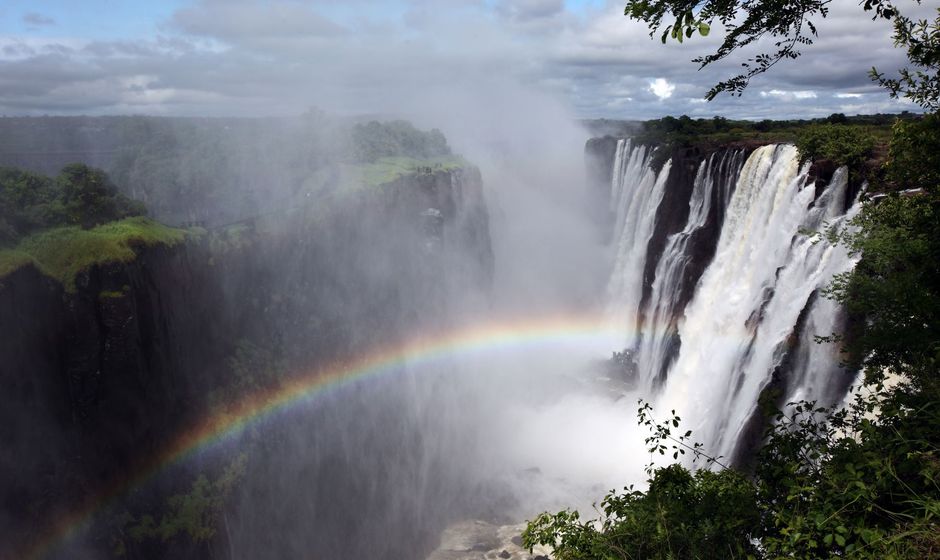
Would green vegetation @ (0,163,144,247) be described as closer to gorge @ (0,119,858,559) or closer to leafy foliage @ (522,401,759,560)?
gorge @ (0,119,858,559)

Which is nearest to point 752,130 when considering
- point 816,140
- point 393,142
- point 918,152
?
point 816,140

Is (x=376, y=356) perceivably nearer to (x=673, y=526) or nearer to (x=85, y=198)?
(x=85, y=198)

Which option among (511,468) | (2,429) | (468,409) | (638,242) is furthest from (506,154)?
(2,429)

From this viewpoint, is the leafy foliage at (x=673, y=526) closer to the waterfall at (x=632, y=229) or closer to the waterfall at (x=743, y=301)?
the waterfall at (x=743, y=301)

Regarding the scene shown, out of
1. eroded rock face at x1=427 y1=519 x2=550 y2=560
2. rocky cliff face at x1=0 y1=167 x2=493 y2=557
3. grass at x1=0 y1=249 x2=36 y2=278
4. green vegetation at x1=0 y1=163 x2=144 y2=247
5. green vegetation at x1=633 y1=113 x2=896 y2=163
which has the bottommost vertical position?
eroded rock face at x1=427 y1=519 x2=550 y2=560

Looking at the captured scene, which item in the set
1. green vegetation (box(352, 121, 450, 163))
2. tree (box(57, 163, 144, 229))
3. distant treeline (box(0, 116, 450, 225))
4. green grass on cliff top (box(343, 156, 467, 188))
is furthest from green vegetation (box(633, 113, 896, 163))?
tree (box(57, 163, 144, 229))

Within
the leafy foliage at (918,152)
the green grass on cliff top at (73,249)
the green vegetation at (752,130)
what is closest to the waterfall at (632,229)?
the green vegetation at (752,130)
